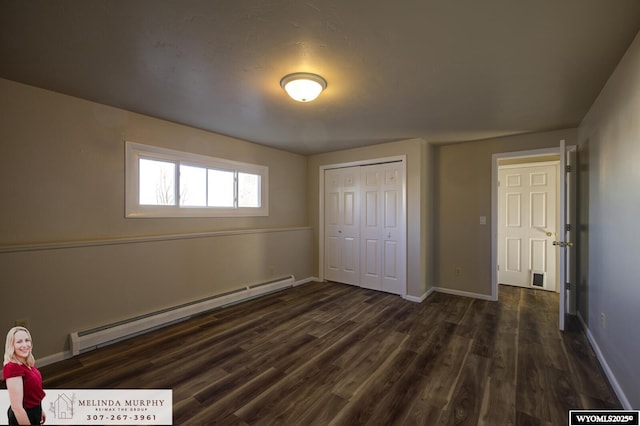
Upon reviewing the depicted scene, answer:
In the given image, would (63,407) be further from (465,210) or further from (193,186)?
(465,210)

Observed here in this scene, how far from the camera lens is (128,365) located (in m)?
2.26

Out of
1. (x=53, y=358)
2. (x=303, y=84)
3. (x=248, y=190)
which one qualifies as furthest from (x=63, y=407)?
(x=248, y=190)

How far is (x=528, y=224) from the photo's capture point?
4617mm

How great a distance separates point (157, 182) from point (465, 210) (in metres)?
4.29

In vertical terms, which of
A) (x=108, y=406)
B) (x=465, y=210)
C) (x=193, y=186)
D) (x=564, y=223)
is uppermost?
(x=193, y=186)

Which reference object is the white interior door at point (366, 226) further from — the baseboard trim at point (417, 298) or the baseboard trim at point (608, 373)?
the baseboard trim at point (608, 373)

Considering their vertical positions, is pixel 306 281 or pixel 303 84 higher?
pixel 303 84

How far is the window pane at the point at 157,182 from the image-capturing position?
3.05 meters

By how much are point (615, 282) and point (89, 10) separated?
A: 3.86 m

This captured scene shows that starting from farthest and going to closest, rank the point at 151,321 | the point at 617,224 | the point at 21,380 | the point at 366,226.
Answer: the point at 366,226 < the point at 151,321 < the point at 617,224 < the point at 21,380

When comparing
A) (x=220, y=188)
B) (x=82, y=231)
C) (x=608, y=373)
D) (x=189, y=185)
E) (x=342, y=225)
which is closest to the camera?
(x=608, y=373)

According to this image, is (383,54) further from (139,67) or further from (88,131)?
(88,131)

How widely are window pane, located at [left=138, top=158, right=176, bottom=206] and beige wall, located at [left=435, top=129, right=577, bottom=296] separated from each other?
3900 millimetres

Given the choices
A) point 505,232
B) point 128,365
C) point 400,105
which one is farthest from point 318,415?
point 505,232
